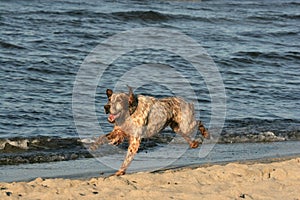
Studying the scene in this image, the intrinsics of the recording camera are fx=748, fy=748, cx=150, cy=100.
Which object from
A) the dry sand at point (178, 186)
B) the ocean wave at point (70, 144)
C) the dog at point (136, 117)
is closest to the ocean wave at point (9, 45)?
the ocean wave at point (70, 144)

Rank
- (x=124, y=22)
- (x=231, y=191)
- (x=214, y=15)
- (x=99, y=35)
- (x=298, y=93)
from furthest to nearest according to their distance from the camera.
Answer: (x=214, y=15) < (x=124, y=22) < (x=99, y=35) < (x=298, y=93) < (x=231, y=191)

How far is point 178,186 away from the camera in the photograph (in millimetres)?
8203

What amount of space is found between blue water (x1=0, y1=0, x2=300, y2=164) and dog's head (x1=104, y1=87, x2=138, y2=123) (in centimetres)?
392

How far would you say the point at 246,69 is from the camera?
63.9ft

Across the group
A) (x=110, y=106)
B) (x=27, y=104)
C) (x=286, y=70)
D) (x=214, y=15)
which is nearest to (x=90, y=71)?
(x=27, y=104)

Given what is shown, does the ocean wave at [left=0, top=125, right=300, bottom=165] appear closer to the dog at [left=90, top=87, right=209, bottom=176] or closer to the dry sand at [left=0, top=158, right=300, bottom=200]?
the dog at [left=90, top=87, right=209, bottom=176]

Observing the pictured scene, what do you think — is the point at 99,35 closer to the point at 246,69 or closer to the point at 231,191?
the point at 246,69

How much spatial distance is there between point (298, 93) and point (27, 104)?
6220mm

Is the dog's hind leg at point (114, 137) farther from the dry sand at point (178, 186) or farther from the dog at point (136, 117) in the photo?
the dry sand at point (178, 186)

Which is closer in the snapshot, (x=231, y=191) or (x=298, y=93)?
(x=231, y=191)

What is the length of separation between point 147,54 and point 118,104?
1205 centimetres

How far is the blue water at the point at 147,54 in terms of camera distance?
44.7 ft

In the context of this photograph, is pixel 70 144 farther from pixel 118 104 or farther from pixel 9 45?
pixel 9 45

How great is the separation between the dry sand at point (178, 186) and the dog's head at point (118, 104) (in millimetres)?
716
